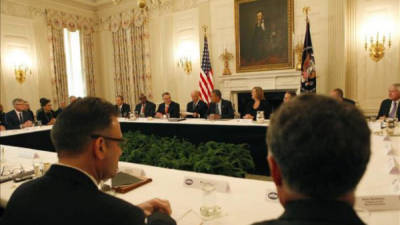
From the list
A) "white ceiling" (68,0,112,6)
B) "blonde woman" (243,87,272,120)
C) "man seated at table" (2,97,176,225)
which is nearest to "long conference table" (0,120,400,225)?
"man seated at table" (2,97,176,225)

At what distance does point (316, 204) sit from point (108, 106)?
0.83m

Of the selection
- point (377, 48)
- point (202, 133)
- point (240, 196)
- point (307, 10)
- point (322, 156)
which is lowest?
point (202, 133)

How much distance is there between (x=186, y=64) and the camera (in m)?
7.70

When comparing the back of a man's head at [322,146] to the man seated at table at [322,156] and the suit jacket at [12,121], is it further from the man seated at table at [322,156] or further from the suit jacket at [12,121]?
the suit jacket at [12,121]

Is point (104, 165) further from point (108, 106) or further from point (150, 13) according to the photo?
point (150, 13)

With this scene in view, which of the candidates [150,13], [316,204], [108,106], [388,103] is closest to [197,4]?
[150,13]

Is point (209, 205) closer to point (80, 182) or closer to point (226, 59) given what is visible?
point (80, 182)

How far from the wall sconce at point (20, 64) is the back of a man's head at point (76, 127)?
748 centimetres

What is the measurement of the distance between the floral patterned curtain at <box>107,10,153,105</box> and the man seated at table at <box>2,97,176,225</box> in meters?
7.51

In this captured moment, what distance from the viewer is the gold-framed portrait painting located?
20.7 feet

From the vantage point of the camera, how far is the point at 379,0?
5461 mm

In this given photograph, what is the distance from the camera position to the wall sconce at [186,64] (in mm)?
7688

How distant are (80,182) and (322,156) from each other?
80 centimetres

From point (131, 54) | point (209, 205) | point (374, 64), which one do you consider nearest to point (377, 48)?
point (374, 64)
